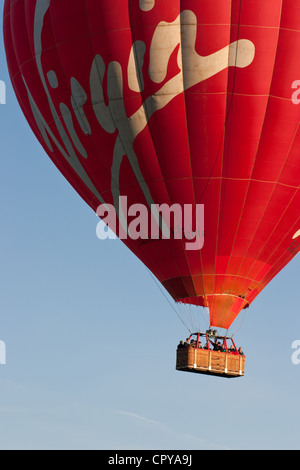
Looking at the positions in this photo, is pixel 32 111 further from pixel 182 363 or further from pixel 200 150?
pixel 182 363

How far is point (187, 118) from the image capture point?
32344mm

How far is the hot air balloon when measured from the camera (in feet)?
104

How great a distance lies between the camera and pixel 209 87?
32.0 metres

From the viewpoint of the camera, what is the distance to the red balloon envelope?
31.8 m

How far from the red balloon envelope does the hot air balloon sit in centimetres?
2

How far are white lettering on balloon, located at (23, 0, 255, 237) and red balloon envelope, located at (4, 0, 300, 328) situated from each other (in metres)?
0.03

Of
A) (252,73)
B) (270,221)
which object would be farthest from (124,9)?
(270,221)

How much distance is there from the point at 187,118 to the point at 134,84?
1.39m

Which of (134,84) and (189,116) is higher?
(134,84)

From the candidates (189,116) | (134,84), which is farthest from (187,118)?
(134,84)

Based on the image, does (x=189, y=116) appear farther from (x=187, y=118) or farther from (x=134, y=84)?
(x=134, y=84)

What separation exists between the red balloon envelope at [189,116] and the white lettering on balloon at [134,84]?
0.09ft

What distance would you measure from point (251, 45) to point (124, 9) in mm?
2897

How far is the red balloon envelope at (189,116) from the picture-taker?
31.8 meters
